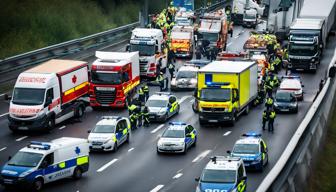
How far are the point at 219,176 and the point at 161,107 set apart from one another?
17.2 m

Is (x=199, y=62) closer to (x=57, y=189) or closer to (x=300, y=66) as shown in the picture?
(x=300, y=66)

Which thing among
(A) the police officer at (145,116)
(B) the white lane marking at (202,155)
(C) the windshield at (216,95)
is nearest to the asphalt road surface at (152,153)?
(B) the white lane marking at (202,155)

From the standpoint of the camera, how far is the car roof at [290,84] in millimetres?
58406

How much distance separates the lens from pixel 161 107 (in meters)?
51.8

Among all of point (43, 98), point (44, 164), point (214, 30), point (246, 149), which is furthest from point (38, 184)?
point (214, 30)

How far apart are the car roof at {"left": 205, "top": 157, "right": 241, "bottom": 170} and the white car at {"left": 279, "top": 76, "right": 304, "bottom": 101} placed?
74.1 feet

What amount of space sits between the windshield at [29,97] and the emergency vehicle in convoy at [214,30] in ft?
91.5

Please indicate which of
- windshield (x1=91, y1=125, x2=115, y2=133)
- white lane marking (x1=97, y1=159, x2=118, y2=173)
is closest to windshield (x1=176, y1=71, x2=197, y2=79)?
windshield (x1=91, y1=125, x2=115, y2=133)

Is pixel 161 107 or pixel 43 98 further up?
pixel 43 98

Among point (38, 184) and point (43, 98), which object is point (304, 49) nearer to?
point (43, 98)

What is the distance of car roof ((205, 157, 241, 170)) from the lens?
116ft

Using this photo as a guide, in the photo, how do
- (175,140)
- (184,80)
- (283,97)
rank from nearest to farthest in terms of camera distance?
(175,140)
(283,97)
(184,80)

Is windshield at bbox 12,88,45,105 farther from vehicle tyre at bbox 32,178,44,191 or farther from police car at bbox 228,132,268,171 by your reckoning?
police car at bbox 228,132,268,171

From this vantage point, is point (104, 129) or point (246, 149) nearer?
point (246, 149)
